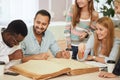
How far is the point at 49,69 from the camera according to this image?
1.80 meters

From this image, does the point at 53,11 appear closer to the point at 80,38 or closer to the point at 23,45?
the point at 80,38

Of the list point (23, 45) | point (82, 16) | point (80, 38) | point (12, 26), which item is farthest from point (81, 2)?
point (12, 26)

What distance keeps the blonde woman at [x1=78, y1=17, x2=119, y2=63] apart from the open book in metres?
0.38

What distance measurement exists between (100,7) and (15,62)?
2296 mm

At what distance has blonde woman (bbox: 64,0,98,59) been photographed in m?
2.76

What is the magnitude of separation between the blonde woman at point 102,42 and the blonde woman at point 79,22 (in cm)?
28

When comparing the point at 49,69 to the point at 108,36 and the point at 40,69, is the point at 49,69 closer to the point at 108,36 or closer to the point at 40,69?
the point at 40,69

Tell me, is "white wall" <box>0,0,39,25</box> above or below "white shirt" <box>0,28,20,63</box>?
above

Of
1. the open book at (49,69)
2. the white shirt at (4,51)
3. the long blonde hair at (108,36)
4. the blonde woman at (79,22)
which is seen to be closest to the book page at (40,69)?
the open book at (49,69)

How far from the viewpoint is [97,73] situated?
6.35ft

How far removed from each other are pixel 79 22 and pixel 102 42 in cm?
43

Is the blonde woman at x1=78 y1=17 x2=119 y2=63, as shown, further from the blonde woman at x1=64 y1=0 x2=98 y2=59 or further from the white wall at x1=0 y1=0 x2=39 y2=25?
the white wall at x1=0 y1=0 x2=39 y2=25

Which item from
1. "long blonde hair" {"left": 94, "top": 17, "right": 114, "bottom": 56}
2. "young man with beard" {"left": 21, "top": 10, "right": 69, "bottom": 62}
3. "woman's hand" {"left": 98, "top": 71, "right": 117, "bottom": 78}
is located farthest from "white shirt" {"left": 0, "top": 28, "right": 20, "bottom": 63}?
"long blonde hair" {"left": 94, "top": 17, "right": 114, "bottom": 56}

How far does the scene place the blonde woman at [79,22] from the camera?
2762 mm
